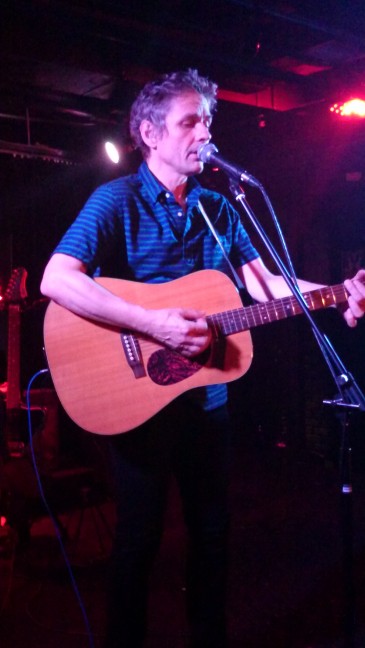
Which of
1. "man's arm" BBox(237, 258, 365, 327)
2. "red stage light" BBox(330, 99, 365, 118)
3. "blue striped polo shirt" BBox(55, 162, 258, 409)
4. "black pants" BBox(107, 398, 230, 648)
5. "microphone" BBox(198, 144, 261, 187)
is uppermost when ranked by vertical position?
"red stage light" BBox(330, 99, 365, 118)

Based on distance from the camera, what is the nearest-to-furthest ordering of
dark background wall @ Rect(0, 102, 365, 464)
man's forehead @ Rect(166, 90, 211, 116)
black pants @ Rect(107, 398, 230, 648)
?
black pants @ Rect(107, 398, 230, 648)
man's forehead @ Rect(166, 90, 211, 116)
dark background wall @ Rect(0, 102, 365, 464)

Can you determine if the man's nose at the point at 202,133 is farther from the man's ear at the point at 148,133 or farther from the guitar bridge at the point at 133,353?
the guitar bridge at the point at 133,353

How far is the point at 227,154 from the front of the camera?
5.72 meters

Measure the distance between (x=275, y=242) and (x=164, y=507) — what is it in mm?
5964

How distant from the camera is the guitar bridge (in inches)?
87.4

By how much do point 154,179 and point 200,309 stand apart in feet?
1.65

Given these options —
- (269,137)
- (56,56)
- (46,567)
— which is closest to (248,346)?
(46,567)

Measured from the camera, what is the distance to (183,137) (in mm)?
2268

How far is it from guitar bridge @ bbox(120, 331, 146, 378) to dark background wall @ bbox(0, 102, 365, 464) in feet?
12.8

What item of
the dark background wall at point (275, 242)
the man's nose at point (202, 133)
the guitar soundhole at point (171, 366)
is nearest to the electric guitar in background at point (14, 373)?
the dark background wall at point (275, 242)

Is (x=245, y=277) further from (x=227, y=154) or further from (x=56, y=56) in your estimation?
(x=227, y=154)

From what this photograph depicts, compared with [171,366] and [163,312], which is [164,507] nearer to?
[171,366]

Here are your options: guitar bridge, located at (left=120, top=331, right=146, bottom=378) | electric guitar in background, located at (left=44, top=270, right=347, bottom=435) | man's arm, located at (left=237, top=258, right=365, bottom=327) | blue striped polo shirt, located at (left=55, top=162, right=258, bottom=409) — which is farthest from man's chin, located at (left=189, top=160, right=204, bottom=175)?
guitar bridge, located at (left=120, top=331, right=146, bottom=378)

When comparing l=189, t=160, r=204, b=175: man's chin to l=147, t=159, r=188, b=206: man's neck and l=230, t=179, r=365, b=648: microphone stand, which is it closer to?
l=147, t=159, r=188, b=206: man's neck
